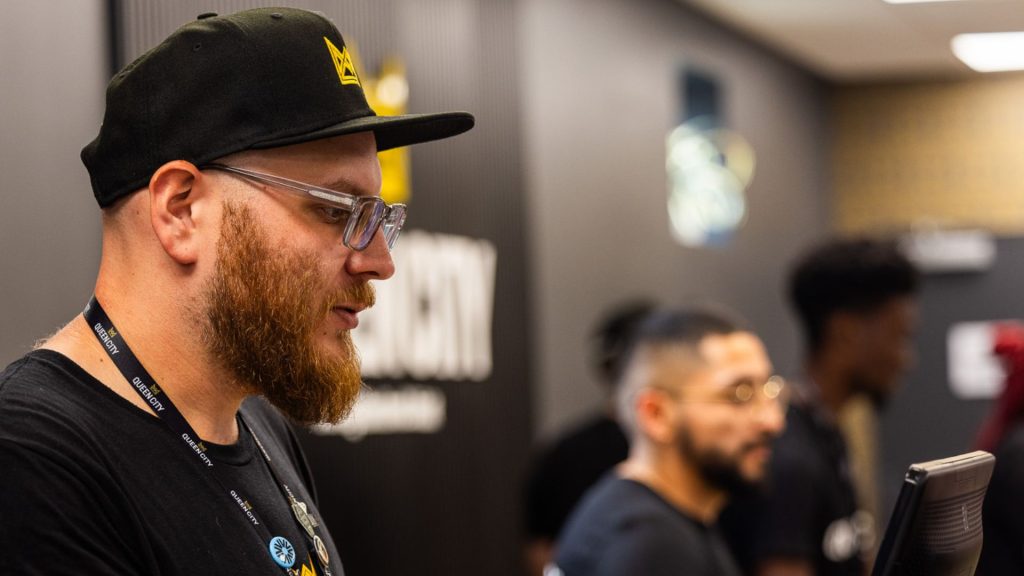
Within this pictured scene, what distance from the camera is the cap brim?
131 centimetres

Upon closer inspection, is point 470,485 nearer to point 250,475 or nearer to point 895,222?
point 250,475

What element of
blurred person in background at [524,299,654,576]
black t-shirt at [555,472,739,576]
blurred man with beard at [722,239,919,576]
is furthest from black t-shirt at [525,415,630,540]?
black t-shirt at [555,472,739,576]

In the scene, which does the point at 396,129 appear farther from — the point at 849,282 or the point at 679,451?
the point at 849,282

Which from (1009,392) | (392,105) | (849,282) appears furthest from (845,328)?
(392,105)

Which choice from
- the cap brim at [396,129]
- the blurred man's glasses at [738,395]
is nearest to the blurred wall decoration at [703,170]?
the blurred man's glasses at [738,395]

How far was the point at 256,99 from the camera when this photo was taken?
1307mm

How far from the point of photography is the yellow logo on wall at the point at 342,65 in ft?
4.52

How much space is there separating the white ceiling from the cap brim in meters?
4.92

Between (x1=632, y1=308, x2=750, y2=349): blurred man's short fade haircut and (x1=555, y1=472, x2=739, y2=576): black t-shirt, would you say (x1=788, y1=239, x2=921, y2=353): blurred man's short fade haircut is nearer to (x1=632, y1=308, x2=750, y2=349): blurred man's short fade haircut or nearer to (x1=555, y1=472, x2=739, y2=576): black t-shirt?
(x1=632, y1=308, x2=750, y2=349): blurred man's short fade haircut

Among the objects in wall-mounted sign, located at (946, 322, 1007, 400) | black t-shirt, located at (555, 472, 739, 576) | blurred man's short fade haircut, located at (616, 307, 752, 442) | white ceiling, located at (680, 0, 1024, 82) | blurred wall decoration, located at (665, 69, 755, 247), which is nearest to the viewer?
black t-shirt, located at (555, 472, 739, 576)

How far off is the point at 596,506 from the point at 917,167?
6.32 metres

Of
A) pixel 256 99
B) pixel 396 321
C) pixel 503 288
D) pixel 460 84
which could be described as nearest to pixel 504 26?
pixel 460 84

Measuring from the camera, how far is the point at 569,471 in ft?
12.8

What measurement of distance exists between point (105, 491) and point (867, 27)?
609cm
